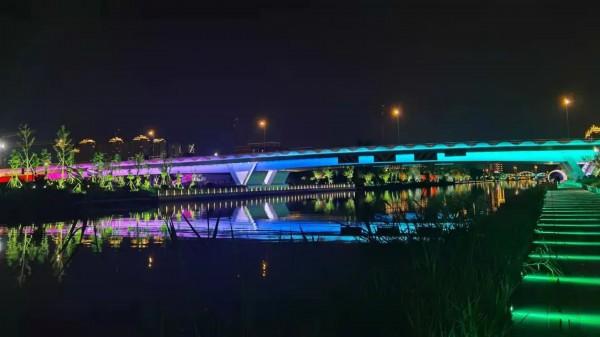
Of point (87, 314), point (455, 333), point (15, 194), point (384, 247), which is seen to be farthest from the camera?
point (15, 194)

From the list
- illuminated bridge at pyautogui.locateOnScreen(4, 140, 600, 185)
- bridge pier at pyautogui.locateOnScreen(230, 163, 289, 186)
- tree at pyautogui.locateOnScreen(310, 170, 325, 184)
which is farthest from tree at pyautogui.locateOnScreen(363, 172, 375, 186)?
illuminated bridge at pyautogui.locateOnScreen(4, 140, 600, 185)

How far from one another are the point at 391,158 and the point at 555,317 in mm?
76001

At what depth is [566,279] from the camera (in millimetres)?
8016

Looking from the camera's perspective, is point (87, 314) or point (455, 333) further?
point (87, 314)

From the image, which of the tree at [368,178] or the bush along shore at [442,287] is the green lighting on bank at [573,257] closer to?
the bush along shore at [442,287]

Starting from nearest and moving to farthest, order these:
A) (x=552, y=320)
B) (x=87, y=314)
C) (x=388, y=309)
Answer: (x=552, y=320) < (x=388, y=309) < (x=87, y=314)

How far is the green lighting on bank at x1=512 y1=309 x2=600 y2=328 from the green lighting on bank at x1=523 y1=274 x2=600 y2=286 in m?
1.75

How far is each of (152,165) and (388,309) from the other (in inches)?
3446

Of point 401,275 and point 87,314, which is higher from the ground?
point 401,275

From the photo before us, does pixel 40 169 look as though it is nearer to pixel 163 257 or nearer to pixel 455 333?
pixel 163 257

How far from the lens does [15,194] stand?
1348 inches

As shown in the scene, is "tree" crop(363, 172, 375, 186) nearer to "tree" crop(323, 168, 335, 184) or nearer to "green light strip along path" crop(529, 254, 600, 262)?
"tree" crop(323, 168, 335, 184)

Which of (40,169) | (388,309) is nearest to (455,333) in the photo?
(388,309)

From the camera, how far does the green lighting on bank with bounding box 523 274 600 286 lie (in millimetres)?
7794
